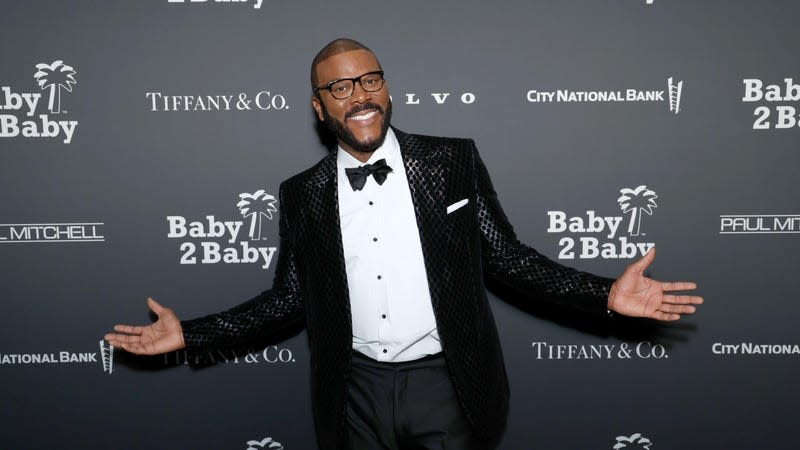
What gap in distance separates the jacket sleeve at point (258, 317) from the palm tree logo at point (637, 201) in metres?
1.40

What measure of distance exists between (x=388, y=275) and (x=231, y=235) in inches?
41.9

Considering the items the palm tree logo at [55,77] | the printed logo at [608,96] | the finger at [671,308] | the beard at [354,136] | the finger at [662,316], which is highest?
the palm tree logo at [55,77]

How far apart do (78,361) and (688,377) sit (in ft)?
8.64

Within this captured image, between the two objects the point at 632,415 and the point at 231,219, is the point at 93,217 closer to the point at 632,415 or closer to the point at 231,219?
the point at 231,219

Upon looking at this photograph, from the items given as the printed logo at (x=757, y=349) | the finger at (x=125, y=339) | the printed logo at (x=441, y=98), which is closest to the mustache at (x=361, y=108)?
the printed logo at (x=441, y=98)

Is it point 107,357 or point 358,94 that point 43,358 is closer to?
point 107,357

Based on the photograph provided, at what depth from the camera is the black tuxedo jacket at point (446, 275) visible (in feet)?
5.91

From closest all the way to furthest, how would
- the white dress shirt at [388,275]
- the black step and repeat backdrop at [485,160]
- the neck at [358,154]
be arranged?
1. the white dress shirt at [388,275]
2. the neck at [358,154]
3. the black step and repeat backdrop at [485,160]

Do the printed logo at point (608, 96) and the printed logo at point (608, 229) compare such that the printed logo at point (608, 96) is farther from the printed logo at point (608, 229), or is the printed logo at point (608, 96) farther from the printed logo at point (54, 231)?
the printed logo at point (54, 231)

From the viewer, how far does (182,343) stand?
1.96 meters

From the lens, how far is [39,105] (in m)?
2.57

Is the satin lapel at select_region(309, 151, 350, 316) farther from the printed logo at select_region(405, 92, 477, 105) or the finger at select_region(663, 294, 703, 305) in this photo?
the finger at select_region(663, 294, 703, 305)

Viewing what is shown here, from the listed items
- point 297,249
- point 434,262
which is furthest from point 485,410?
point 297,249

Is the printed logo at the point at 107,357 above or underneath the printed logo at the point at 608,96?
underneath
